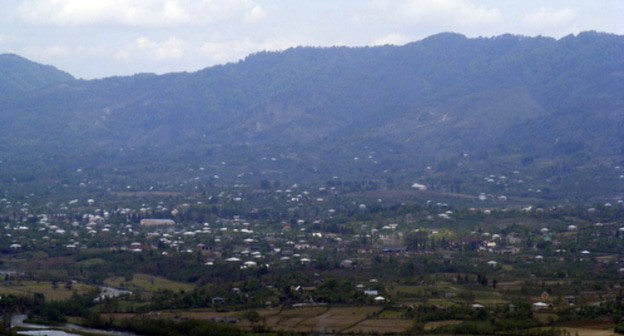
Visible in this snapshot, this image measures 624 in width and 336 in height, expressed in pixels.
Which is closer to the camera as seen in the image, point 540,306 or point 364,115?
point 540,306

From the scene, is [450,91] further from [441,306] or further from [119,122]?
[441,306]

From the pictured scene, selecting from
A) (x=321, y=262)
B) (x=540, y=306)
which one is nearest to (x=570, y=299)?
(x=540, y=306)

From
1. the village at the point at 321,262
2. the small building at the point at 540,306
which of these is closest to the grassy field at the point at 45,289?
the village at the point at 321,262

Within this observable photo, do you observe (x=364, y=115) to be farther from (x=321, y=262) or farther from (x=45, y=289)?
(x=45, y=289)

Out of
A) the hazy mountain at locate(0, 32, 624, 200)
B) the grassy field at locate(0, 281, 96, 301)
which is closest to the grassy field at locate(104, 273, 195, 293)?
the grassy field at locate(0, 281, 96, 301)

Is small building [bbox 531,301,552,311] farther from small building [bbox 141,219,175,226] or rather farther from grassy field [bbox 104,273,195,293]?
small building [bbox 141,219,175,226]
